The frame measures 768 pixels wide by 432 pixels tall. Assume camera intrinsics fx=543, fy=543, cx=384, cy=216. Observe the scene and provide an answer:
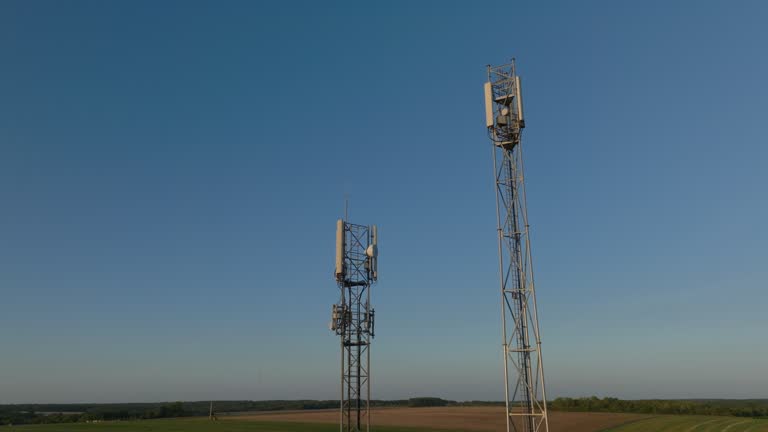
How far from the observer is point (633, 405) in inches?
5231

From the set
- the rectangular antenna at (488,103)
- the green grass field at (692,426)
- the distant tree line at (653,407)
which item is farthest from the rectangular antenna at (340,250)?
the distant tree line at (653,407)

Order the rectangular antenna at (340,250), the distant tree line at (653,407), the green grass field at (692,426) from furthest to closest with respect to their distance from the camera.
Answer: the distant tree line at (653,407), the green grass field at (692,426), the rectangular antenna at (340,250)

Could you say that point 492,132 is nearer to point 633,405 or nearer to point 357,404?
point 357,404

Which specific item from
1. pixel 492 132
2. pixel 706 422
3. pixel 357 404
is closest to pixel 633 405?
pixel 706 422

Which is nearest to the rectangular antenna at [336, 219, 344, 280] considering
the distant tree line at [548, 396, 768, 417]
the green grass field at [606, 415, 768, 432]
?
the green grass field at [606, 415, 768, 432]

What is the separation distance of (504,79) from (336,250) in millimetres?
21109

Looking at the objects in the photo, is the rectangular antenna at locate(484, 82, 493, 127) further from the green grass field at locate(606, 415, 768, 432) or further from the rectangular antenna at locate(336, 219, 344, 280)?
the green grass field at locate(606, 415, 768, 432)

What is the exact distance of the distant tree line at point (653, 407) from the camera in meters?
118

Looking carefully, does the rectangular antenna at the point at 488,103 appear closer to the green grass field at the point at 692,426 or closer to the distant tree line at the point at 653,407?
the green grass field at the point at 692,426

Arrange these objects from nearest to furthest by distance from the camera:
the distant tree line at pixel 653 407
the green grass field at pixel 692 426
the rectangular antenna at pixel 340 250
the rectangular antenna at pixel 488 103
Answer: the rectangular antenna at pixel 488 103, the rectangular antenna at pixel 340 250, the green grass field at pixel 692 426, the distant tree line at pixel 653 407

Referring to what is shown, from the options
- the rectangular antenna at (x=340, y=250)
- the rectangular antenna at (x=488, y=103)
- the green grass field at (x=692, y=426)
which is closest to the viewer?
the rectangular antenna at (x=488, y=103)

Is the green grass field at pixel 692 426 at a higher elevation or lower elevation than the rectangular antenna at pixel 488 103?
lower

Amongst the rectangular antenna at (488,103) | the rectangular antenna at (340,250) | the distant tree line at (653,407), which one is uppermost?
the rectangular antenna at (488,103)

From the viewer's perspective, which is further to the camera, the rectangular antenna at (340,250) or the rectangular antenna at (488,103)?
the rectangular antenna at (340,250)
